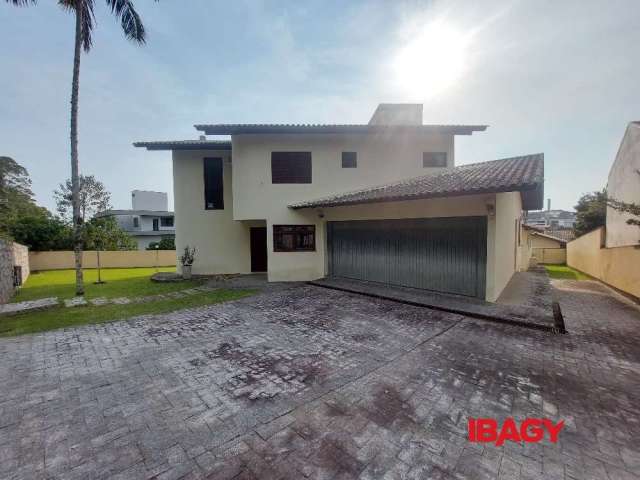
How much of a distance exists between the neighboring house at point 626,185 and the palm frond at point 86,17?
769 inches

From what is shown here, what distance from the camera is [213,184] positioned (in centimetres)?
1384

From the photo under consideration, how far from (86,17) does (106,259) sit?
1751cm

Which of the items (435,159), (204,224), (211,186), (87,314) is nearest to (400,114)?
(435,159)

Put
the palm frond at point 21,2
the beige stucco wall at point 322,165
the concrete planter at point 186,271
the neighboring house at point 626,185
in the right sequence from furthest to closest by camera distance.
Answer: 1. the concrete planter at point 186,271
2. the beige stucco wall at point 322,165
3. the neighboring house at point 626,185
4. the palm frond at point 21,2

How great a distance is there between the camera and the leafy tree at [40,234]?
21.0 m

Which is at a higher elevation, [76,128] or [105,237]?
[76,128]

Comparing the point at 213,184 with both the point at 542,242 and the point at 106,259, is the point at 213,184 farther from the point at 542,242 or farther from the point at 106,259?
the point at 542,242

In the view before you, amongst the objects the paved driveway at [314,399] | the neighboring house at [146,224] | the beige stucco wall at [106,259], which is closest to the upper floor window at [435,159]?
the paved driveway at [314,399]

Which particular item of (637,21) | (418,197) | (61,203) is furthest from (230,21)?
(61,203)

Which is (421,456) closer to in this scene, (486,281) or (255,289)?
(486,281)

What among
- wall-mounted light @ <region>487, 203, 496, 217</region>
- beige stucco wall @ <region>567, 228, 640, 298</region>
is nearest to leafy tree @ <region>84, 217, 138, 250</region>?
wall-mounted light @ <region>487, 203, 496, 217</region>

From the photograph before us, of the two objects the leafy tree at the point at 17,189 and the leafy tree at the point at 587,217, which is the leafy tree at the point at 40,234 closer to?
the leafy tree at the point at 17,189

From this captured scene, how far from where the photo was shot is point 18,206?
A: 85.1 feet

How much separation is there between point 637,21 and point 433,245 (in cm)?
732
